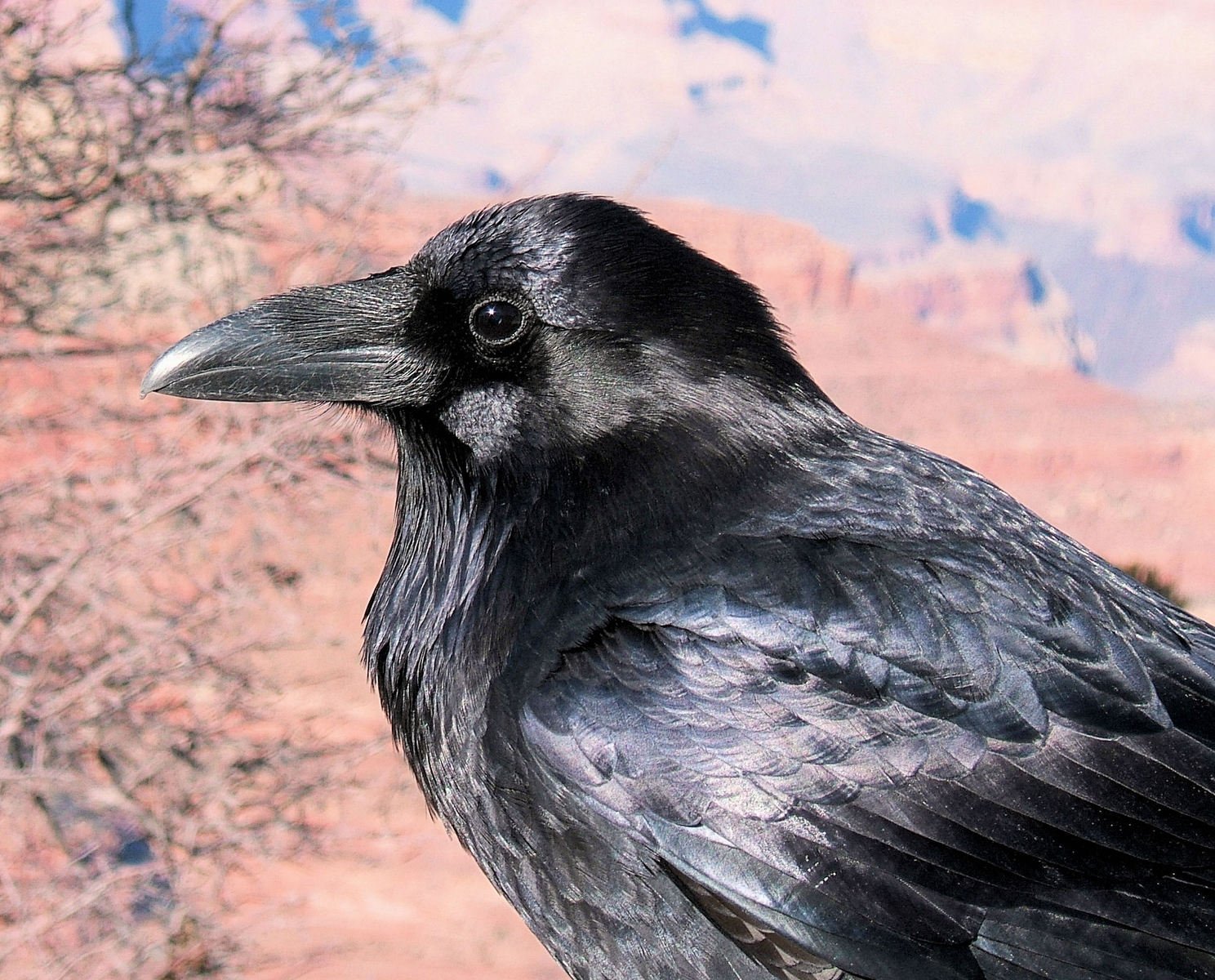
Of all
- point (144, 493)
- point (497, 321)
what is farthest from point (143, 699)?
point (497, 321)

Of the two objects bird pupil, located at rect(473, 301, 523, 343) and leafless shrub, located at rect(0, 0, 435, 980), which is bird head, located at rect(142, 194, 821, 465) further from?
leafless shrub, located at rect(0, 0, 435, 980)

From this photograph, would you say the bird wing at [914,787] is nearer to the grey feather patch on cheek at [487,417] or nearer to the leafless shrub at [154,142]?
the grey feather patch on cheek at [487,417]

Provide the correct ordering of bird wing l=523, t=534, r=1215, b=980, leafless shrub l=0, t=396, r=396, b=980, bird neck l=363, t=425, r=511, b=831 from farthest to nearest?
leafless shrub l=0, t=396, r=396, b=980 < bird neck l=363, t=425, r=511, b=831 < bird wing l=523, t=534, r=1215, b=980

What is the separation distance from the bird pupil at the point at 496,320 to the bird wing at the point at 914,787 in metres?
0.65

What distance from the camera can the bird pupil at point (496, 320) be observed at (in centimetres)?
247

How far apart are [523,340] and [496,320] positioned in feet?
0.20

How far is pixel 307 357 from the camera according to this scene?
8.27 feet

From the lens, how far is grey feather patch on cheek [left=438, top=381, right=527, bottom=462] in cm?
251

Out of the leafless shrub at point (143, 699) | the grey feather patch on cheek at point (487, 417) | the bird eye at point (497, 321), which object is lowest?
the leafless shrub at point (143, 699)

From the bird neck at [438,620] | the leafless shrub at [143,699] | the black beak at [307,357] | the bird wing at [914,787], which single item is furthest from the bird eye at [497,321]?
the leafless shrub at [143,699]

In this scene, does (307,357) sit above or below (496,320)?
below

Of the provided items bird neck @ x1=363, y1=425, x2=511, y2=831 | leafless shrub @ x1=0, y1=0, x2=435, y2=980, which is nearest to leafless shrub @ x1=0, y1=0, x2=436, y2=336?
leafless shrub @ x1=0, y1=0, x2=435, y2=980

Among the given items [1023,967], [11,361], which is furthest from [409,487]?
[11,361]

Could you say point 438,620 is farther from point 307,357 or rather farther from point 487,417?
point 307,357
